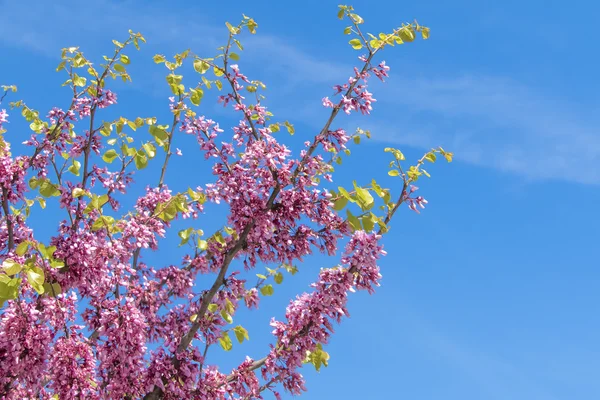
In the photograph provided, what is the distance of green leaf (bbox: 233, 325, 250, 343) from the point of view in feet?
31.4

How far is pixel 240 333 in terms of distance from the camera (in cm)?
962

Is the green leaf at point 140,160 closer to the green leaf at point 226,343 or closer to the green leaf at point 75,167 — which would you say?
the green leaf at point 75,167

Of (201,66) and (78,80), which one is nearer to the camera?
(201,66)

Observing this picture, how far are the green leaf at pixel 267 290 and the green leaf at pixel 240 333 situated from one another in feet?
2.82

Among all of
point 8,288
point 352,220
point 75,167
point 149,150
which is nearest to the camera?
point 8,288

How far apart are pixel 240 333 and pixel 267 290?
928 millimetres

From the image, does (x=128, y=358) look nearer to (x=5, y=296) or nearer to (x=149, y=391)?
(x=149, y=391)

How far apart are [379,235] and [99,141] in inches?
191

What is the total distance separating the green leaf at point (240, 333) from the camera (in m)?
9.57

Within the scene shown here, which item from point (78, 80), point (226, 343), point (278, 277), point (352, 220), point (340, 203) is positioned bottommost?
point (226, 343)

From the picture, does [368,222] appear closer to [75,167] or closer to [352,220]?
[352,220]

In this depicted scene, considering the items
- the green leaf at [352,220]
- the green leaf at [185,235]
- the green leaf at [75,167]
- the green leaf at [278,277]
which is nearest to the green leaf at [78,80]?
the green leaf at [75,167]

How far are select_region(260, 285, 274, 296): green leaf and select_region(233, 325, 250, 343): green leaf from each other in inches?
33.9

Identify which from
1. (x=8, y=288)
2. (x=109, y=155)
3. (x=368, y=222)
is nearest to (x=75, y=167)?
(x=109, y=155)
